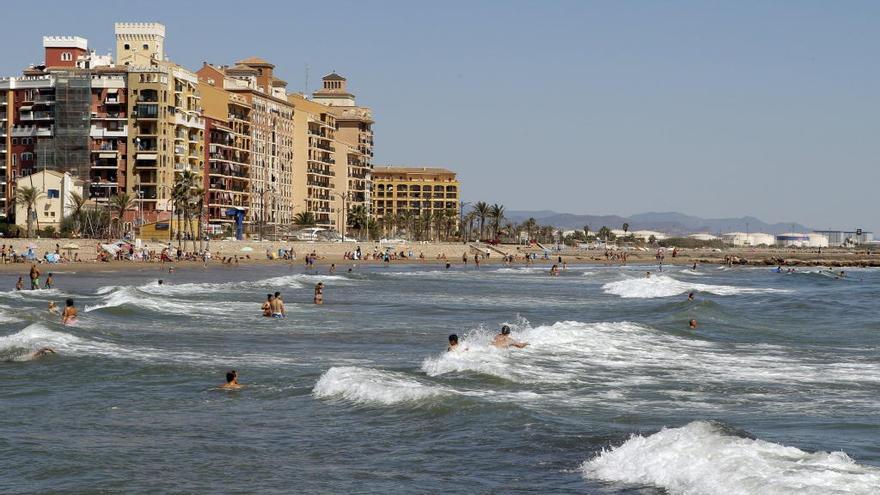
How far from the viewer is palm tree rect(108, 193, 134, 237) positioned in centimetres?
9994

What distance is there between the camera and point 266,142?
439ft

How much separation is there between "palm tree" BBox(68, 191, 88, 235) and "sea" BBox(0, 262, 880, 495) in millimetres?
58887

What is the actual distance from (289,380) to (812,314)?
94.5ft

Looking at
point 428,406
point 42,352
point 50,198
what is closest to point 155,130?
point 50,198

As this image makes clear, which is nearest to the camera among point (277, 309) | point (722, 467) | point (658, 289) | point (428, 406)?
point (722, 467)

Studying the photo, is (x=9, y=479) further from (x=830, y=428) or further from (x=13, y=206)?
(x=13, y=206)

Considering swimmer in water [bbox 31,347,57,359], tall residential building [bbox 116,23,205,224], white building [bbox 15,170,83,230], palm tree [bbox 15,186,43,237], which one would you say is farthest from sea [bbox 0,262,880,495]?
tall residential building [bbox 116,23,205,224]

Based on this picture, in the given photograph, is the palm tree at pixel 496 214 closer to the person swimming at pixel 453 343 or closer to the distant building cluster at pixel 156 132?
the distant building cluster at pixel 156 132

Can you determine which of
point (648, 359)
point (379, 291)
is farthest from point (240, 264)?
point (648, 359)

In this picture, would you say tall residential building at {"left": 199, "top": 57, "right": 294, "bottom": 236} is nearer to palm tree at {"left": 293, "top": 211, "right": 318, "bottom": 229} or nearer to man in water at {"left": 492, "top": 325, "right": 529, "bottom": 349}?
palm tree at {"left": 293, "top": 211, "right": 318, "bottom": 229}

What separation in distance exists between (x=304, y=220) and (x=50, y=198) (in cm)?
3940

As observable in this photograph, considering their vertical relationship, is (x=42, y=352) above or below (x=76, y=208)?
below

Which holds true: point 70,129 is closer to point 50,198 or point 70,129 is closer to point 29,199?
point 50,198

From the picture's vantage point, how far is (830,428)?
59.9 ft
